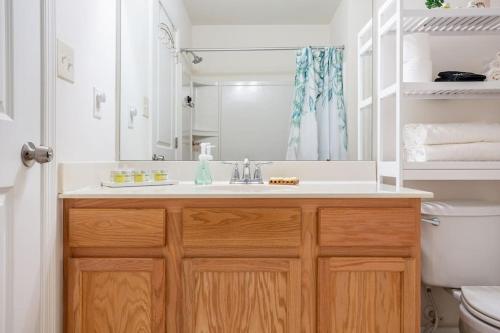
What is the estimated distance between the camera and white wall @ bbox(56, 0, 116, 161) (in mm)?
1215

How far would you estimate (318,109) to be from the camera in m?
1.73

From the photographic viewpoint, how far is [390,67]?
5.80ft

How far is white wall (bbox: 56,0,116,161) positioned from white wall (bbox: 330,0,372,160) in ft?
3.39

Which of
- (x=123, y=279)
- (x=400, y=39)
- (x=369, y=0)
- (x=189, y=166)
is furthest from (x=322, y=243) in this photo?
(x=369, y=0)

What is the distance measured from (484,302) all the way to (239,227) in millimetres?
879

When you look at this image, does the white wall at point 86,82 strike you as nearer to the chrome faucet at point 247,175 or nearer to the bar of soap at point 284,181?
the chrome faucet at point 247,175

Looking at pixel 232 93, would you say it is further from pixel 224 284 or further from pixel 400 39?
pixel 224 284

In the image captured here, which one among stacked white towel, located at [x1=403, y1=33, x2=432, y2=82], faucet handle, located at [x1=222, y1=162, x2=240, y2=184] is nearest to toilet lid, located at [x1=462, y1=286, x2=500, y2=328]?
stacked white towel, located at [x1=403, y1=33, x2=432, y2=82]

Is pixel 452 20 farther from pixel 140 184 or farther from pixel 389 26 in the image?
pixel 140 184

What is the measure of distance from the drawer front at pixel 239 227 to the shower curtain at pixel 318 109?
58 cm

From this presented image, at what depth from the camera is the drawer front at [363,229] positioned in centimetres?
121

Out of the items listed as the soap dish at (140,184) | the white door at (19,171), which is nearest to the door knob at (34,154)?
the white door at (19,171)

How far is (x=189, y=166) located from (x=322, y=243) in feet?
2.61

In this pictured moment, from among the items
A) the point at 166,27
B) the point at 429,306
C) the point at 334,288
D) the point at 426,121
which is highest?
the point at 166,27
